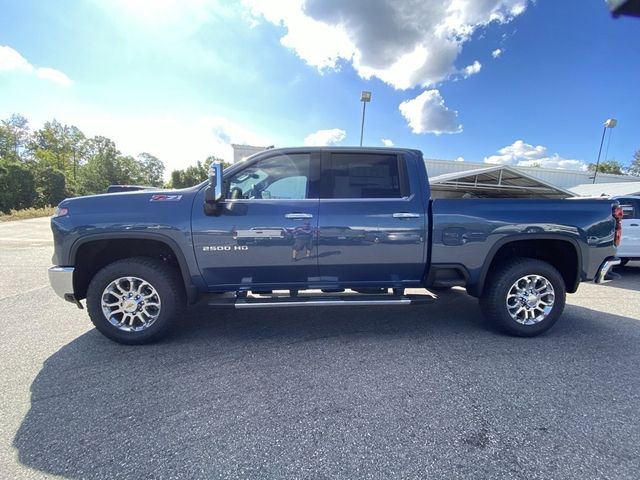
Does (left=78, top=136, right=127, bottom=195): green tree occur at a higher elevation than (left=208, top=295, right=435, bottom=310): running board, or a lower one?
higher

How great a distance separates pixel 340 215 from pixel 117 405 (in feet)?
8.11

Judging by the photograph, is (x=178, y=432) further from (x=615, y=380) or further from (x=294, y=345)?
(x=615, y=380)

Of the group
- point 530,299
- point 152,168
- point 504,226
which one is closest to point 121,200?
point 504,226

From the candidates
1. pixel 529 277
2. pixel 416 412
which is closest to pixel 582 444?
pixel 416 412

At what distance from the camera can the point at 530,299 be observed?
11.6ft

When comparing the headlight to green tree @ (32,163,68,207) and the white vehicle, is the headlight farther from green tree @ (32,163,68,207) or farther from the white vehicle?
green tree @ (32,163,68,207)

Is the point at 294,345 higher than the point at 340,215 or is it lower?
lower

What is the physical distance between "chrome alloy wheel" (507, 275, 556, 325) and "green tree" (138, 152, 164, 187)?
105 metres

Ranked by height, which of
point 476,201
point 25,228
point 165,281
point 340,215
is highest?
point 476,201

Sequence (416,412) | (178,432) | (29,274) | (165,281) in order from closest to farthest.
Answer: (178,432)
(416,412)
(165,281)
(29,274)

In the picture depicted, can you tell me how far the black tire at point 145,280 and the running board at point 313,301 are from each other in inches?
16.3

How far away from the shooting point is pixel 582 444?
202cm

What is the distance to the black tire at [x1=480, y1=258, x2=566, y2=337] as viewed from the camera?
3475mm

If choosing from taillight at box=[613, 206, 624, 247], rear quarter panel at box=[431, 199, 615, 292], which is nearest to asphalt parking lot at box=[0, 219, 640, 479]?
rear quarter panel at box=[431, 199, 615, 292]
